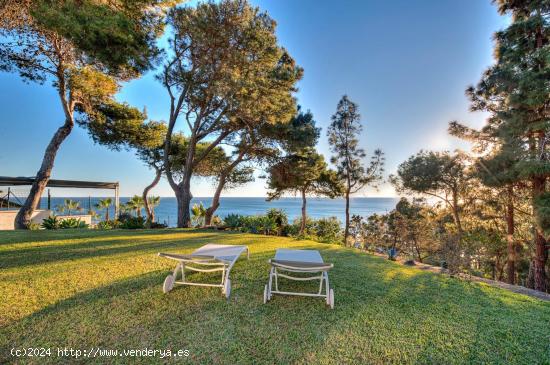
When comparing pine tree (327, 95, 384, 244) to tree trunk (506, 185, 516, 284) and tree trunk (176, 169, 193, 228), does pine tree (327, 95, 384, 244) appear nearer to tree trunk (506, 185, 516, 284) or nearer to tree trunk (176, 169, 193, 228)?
tree trunk (506, 185, 516, 284)

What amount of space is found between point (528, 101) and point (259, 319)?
9.87 m

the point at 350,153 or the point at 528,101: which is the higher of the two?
the point at 528,101

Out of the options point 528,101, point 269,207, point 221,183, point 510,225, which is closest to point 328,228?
point 221,183

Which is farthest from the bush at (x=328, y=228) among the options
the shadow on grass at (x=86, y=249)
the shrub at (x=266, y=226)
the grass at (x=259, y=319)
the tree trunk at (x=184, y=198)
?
the grass at (x=259, y=319)

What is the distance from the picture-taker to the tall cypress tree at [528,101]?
682 cm

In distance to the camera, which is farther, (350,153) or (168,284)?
(350,153)

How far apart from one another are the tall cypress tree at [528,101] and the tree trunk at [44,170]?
53.9ft

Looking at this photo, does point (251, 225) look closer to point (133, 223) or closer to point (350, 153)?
point (133, 223)

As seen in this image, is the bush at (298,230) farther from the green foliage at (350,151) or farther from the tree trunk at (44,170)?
the tree trunk at (44,170)

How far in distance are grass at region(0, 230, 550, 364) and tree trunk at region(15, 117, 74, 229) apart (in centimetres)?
664

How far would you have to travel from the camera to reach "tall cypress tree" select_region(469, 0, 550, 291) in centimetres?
682

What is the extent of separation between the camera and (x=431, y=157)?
1280cm

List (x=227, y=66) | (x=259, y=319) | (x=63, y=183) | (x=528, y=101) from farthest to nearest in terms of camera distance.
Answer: (x=63, y=183)
(x=227, y=66)
(x=528, y=101)
(x=259, y=319)

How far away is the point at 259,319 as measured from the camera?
2.70m
